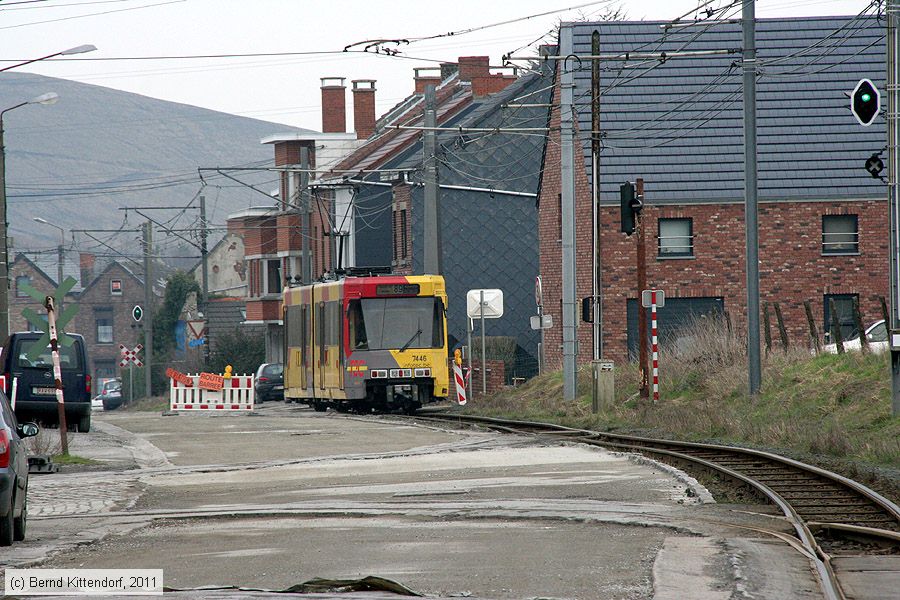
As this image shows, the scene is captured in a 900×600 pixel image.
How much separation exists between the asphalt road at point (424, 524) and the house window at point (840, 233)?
2089 cm

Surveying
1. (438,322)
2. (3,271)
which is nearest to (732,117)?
(438,322)

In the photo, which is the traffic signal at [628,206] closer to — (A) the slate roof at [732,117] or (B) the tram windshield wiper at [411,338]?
(B) the tram windshield wiper at [411,338]

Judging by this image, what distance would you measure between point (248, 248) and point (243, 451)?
5262 cm

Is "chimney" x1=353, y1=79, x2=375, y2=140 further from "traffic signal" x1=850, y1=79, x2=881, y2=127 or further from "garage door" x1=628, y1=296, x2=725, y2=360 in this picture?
"traffic signal" x1=850, y1=79, x2=881, y2=127

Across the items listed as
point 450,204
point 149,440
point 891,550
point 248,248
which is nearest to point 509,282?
point 450,204

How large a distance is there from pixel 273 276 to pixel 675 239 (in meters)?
34.5

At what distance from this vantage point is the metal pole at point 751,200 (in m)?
26.0

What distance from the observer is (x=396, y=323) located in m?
34.7

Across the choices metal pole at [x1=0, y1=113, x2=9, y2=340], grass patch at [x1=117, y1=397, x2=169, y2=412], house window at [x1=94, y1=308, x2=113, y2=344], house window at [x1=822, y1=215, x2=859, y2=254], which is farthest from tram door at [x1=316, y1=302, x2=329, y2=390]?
house window at [x1=94, y1=308, x2=113, y2=344]

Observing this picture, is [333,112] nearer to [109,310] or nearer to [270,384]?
[270,384]

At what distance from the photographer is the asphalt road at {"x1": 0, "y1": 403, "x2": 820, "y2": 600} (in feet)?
30.7

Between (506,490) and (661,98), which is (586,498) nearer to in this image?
(506,490)

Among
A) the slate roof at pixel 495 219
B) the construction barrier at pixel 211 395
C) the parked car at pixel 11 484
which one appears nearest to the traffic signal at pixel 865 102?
the parked car at pixel 11 484

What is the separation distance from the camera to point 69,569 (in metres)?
10.1
